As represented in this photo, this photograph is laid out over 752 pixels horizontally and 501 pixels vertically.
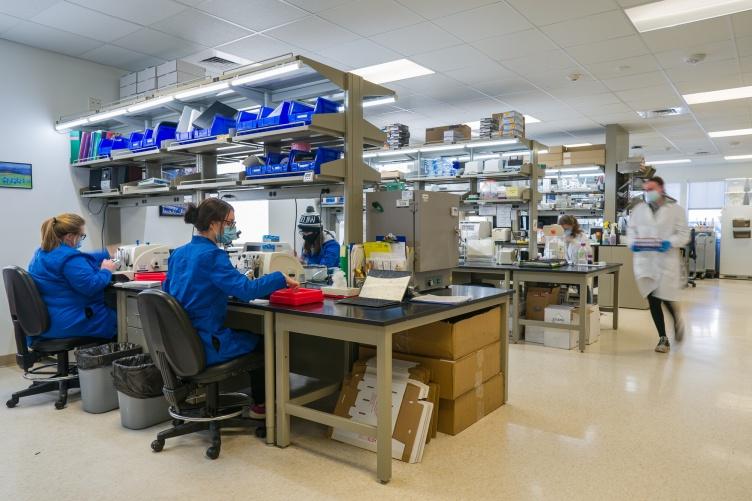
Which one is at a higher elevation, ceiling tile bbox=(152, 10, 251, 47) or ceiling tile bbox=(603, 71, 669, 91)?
ceiling tile bbox=(603, 71, 669, 91)

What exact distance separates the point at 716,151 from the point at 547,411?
36.4 feet

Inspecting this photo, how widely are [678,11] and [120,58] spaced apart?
525 centimetres

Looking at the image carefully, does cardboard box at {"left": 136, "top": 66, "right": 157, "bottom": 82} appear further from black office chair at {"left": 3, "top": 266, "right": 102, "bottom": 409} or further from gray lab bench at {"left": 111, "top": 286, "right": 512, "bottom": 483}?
gray lab bench at {"left": 111, "top": 286, "right": 512, "bottom": 483}

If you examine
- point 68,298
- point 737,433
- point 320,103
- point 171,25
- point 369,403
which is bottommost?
point 737,433

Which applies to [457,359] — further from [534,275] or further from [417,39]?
[417,39]

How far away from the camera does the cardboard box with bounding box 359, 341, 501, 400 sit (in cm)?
280

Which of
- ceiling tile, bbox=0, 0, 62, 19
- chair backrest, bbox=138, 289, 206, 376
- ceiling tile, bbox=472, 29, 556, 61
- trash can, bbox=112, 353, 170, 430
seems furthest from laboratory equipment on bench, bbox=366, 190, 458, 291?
ceiling tile, bbox=0, 0, 62, 19

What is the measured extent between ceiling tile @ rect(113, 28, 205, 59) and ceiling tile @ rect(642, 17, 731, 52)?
4333 millimetres

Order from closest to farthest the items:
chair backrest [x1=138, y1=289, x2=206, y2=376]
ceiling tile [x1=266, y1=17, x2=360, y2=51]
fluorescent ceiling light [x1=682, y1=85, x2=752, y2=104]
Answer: chair backrest [x1=138, y1=289, x2=206, y2=376] < ceiling tile [x1=266, y1=17, x2=360, y2=51] < fluorescent ceiling light [x1=682, y1=85, x2=752, y2=104]

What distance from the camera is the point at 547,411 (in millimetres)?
3217

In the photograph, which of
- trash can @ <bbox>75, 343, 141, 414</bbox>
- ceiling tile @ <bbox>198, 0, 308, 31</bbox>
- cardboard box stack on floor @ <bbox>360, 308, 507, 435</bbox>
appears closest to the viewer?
cardboard box stack on floor @ <bbox>360, 308, 507, 435</bbox>

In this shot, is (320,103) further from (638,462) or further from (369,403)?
(638,462)

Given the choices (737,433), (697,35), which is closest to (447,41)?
(697,35)

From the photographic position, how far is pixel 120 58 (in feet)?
16.6
